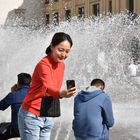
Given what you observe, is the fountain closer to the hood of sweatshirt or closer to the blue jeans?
the hood of sweatshirt

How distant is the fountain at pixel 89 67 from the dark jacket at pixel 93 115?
9.54 ft

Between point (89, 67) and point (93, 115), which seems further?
point (89, 67)

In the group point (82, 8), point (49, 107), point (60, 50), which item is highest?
point (82, 8)

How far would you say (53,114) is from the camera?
425cm

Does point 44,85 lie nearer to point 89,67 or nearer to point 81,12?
point 89,67

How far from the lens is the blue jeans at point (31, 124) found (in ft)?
14.2

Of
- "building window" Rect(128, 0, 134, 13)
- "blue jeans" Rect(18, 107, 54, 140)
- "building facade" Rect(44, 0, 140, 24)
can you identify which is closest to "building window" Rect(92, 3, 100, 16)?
"building facade" Rect(44, 0, 140, 24)

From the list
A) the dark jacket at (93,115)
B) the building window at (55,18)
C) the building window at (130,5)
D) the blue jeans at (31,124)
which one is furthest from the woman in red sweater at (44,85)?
the building window at (55,18)

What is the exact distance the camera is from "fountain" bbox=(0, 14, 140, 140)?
9438 mm

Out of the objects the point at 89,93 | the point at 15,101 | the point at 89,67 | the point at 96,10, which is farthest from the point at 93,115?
the point at 96,10

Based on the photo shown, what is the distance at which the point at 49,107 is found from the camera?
4258 mm

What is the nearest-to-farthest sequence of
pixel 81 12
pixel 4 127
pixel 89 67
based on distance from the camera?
pixel 4 127 → pixel 89 67 → pixel 81 12

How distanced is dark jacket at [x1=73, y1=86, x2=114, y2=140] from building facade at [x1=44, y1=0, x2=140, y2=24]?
28940mm

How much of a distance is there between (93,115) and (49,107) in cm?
96
